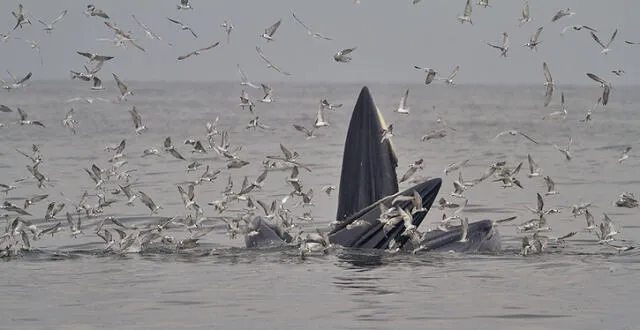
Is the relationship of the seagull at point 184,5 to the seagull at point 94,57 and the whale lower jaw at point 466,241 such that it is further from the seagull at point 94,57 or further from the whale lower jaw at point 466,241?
the whale lower jaw at point 466,241

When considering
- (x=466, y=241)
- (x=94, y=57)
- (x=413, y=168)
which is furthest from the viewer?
(x=413, y=168)

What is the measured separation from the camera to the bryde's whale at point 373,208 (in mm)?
24062

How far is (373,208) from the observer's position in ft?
79.3

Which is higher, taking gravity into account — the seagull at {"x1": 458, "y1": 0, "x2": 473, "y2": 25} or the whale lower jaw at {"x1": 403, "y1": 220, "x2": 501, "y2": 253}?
the seagull at {"x1": 458, "y1": 0, "x2": 473, "y2": 25}

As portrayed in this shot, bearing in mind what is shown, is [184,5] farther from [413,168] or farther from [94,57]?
[413,168]

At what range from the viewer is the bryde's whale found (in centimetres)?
2406

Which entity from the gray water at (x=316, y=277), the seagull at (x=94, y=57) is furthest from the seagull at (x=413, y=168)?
the seagull at (x=94, y=57)

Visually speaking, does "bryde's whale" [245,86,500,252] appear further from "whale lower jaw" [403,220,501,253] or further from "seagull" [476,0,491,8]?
"seagull" [476,0,491,8]

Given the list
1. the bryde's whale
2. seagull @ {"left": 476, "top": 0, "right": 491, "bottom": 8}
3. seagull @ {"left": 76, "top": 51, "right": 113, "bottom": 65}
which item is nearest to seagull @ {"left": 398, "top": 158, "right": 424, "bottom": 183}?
the bryde's whale

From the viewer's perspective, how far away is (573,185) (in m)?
36.7

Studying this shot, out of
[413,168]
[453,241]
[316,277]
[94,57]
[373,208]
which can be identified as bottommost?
[316,277]

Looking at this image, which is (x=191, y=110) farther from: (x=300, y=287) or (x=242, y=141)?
(x=300, y=287)

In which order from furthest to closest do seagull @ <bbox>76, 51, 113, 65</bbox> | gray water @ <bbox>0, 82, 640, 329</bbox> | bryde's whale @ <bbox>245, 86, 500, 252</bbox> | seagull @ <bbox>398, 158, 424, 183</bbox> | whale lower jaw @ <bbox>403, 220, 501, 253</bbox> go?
seagull @ <bbox>398, 158, 424, 183</bbox>
whale lower jaw @ <bbox>403, 220, 501, 253</bbox>
bryde's whale @ <bbox>245, 86, 500, 252</bbox>
seagull @ <bbox>76, 51, 113, 65</bbox>
gray water @ <bbox>0, 82, 640, 329</bbox>

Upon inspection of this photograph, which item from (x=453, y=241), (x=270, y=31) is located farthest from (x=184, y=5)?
(x=453, y=241)
